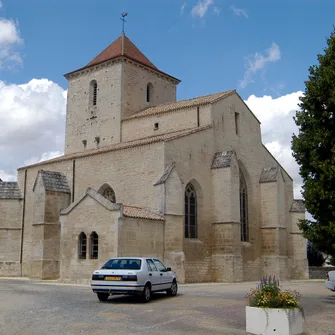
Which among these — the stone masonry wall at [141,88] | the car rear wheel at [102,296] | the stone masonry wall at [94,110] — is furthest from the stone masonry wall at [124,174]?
the car rear wheel at [102,296]

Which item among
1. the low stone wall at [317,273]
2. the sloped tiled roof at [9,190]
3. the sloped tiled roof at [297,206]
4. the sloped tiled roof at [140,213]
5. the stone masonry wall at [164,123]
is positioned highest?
the stone masonry wall at [164,123]

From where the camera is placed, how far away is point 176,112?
101 ft

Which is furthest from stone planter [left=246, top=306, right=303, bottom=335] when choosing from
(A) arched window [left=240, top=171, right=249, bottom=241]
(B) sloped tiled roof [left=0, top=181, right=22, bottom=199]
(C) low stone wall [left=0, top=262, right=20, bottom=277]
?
(B) sloped tiled roof [left=0, top=181, right=22, bottom=199]

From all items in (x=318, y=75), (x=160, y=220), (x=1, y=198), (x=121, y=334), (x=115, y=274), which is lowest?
(x=121, y=334)

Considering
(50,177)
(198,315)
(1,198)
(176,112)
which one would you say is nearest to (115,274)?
(198,315)

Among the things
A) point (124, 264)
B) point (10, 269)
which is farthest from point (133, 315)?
point (10, 269)

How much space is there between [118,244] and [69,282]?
3.76m

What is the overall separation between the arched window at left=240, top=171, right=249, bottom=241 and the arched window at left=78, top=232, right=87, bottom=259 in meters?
11.2

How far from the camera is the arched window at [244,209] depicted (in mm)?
29986

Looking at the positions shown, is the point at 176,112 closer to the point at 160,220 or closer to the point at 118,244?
the point at 160,220

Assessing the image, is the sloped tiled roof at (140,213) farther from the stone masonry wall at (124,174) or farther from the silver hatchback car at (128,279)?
the silver hatchback car at (128,279)

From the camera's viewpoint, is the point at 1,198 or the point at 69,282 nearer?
the point at 69,282

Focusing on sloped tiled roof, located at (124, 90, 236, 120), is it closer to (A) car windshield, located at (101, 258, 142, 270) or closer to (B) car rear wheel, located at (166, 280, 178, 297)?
(B) car rear wheel, located at (166, 280, 178, 297)

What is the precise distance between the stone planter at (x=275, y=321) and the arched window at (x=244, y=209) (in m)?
20.5
